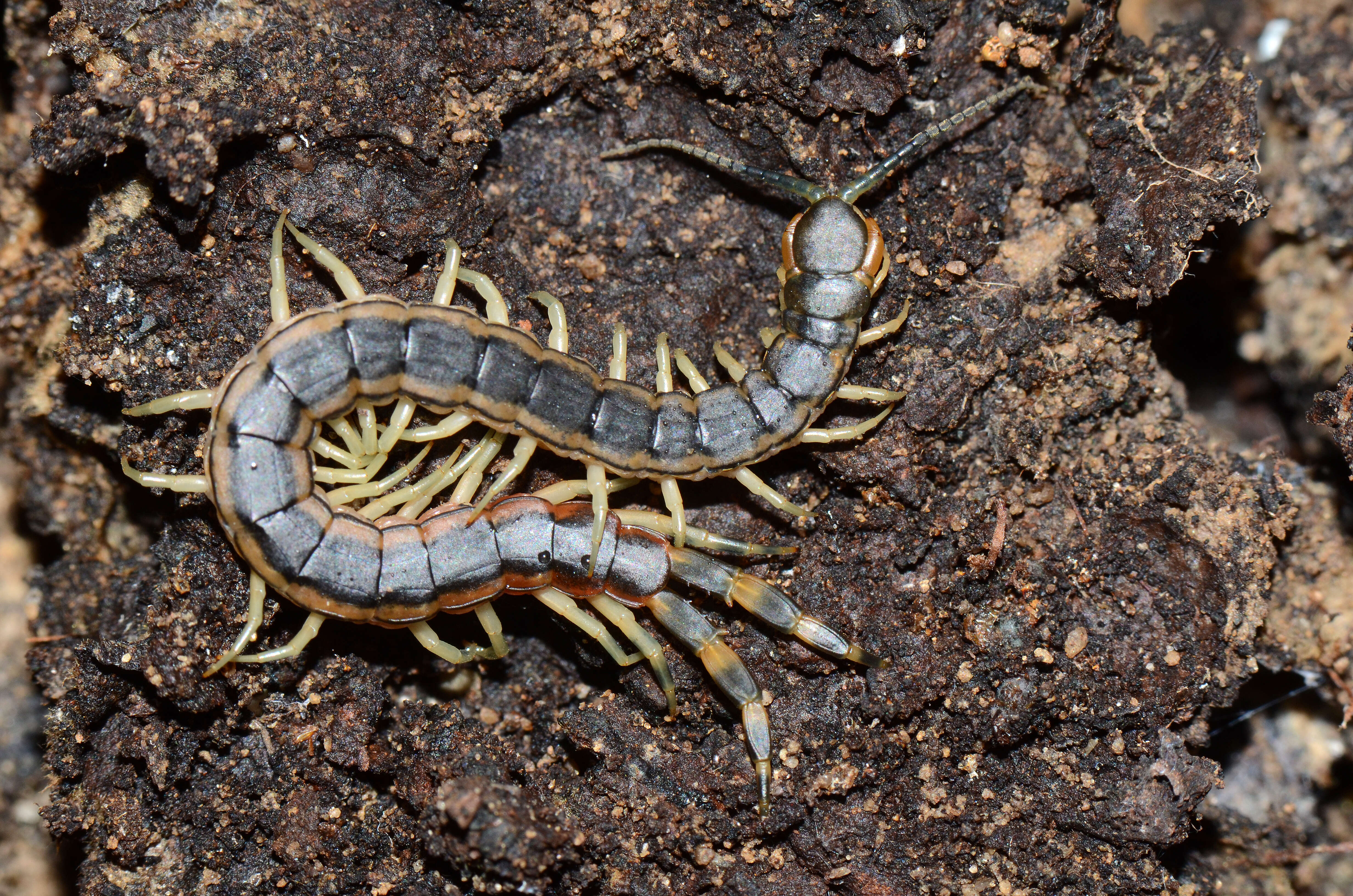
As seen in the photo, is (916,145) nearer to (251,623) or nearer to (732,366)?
(732,366)

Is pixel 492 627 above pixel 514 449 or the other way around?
the other way around

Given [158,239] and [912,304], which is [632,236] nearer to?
[912,304]

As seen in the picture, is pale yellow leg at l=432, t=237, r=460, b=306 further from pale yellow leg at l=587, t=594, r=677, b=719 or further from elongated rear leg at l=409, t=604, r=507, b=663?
pale yellow leg at l=587, t=594, r=677, b=719

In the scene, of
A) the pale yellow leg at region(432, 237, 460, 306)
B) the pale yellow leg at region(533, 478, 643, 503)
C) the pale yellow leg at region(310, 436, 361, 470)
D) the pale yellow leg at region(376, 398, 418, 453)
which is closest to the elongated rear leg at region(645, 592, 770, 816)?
the pale yellow leg at region(533, 478, 643, 503)

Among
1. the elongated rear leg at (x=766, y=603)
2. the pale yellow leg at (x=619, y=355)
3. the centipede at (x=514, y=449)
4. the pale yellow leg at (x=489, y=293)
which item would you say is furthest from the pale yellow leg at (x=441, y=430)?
the elongated rear leg at (x=766, y=603)

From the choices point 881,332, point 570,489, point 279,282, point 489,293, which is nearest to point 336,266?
point 279,282

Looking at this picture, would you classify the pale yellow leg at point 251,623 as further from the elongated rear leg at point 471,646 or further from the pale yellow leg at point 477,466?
the pale yellow leg at point 477,466

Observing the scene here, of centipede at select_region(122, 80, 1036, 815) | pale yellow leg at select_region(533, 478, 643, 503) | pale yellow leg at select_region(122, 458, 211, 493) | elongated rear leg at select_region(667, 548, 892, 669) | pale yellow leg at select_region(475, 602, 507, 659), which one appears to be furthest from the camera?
pale yellow leg at select_region(533, 478, 643, 503)
